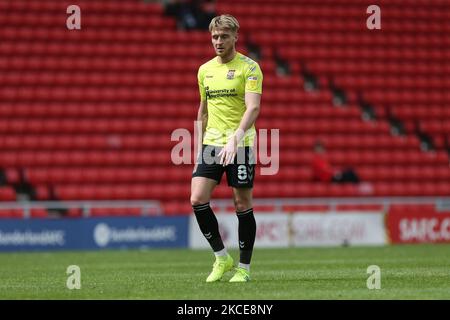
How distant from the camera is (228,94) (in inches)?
338

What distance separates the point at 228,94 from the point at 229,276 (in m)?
1.87

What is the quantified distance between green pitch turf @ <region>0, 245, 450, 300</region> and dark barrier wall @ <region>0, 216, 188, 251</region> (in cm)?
348

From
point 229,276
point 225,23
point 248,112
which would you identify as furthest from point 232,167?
point 229,276

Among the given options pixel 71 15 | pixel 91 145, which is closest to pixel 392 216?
pixel 91 145

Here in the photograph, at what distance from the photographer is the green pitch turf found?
726 cm

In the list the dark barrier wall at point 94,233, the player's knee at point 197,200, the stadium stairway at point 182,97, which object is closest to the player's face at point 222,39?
the player's knee at point 197,200

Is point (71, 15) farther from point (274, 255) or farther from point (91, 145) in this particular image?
point (274, 255)

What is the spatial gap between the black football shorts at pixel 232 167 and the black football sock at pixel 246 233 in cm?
29

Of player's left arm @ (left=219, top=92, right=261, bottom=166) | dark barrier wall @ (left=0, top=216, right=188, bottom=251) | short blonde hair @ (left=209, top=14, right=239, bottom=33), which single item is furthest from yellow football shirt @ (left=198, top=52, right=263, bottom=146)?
dark barrier wall @ (left=0, top=216, right=188, bottom=251)

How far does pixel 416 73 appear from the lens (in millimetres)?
25844

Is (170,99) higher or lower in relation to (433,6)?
lower

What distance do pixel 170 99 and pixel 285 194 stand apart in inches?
140

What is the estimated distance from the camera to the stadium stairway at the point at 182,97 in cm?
2192

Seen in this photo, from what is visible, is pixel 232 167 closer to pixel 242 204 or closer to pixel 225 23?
pixel 242 204
